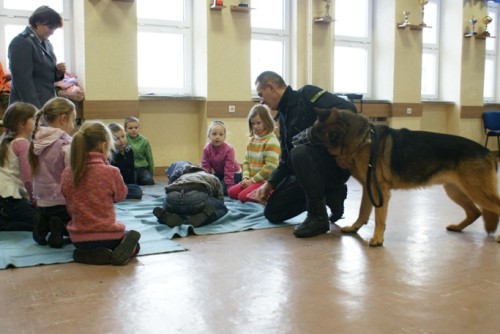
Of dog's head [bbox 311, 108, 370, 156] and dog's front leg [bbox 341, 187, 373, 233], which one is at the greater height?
dog's head [bbox 311, 108, 370, 156]

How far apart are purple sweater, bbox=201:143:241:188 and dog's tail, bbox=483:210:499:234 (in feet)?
8.41

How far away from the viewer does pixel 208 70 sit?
7582 mm

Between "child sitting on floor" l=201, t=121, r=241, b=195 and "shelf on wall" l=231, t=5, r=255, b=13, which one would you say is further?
"shelf on wall" l=231, t=5, r=255, b=13

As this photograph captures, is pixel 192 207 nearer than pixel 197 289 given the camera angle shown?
No

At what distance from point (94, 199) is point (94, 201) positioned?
0.01m

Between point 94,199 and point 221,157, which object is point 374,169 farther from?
point 221,157

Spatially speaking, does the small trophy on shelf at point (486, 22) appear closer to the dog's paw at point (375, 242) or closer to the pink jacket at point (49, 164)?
the dog's paw at point (375, 242)

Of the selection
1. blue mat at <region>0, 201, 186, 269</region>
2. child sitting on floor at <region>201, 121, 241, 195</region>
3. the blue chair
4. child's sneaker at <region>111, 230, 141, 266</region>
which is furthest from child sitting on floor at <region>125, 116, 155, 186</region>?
the blue chair

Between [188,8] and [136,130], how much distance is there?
2.47 metres

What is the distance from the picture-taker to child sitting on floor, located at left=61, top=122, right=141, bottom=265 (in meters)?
2.98

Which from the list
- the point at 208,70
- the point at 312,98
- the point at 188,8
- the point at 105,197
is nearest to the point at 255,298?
the point at 105,197

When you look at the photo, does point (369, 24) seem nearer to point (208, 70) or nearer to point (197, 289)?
point (208, 70)

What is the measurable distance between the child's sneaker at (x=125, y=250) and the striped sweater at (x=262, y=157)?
6.43 feet

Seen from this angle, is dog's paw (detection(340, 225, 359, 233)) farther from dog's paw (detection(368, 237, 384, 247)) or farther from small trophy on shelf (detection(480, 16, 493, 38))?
small trophy on shelf (detection(480, 16, 493, 38))
